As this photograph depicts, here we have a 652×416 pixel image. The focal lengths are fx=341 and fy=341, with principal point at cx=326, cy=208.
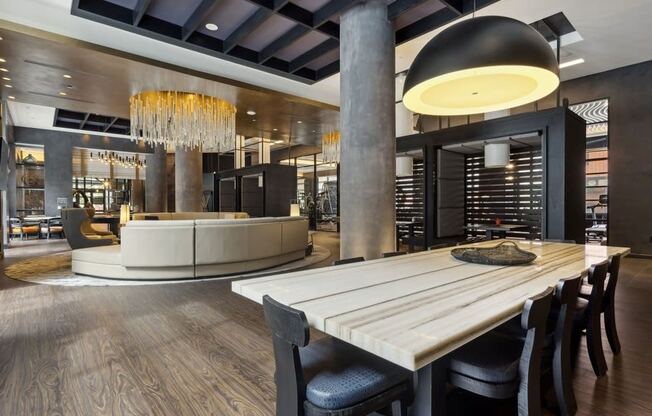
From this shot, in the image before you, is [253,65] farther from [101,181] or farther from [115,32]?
[101,181]

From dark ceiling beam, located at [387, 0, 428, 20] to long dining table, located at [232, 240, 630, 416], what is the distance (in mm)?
3191

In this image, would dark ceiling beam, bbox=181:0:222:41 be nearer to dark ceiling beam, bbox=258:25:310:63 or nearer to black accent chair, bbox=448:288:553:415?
dark ceiling beam, bbox=258:25:310:63

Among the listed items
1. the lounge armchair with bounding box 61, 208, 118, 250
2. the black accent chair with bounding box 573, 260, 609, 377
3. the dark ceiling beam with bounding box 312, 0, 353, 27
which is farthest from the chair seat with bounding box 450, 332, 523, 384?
the lounge armchair with bounding box 61, 208, 118, 250

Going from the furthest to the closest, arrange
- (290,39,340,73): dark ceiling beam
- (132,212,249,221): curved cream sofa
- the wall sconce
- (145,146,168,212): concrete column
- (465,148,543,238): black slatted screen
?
(145,146,168,212): concrete column < (132,212,249,221): curved cream sofa < the wall sconce < (465,148,543,238): black slatted screen < (290,39,340,73): dark ceiling beam

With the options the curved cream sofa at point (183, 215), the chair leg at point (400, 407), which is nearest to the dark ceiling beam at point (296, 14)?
the chair leg at point (400, 407)

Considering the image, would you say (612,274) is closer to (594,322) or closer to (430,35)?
(594,322)

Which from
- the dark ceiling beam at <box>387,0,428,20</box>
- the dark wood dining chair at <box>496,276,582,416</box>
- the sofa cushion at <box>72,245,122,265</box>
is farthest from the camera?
the sofa cushion at <box>72,245,122,265</box>

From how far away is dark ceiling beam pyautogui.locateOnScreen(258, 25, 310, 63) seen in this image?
5152 mm

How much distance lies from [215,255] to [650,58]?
356 inches

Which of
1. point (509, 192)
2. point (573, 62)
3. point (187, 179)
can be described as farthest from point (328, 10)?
point (187, 179)

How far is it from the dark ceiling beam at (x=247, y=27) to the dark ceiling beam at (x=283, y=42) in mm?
615

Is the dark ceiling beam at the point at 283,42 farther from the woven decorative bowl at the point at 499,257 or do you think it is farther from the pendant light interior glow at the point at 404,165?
the woven decorative bowl at the point at 499,257

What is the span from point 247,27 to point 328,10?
1.24m

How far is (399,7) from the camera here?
4.11 meters
